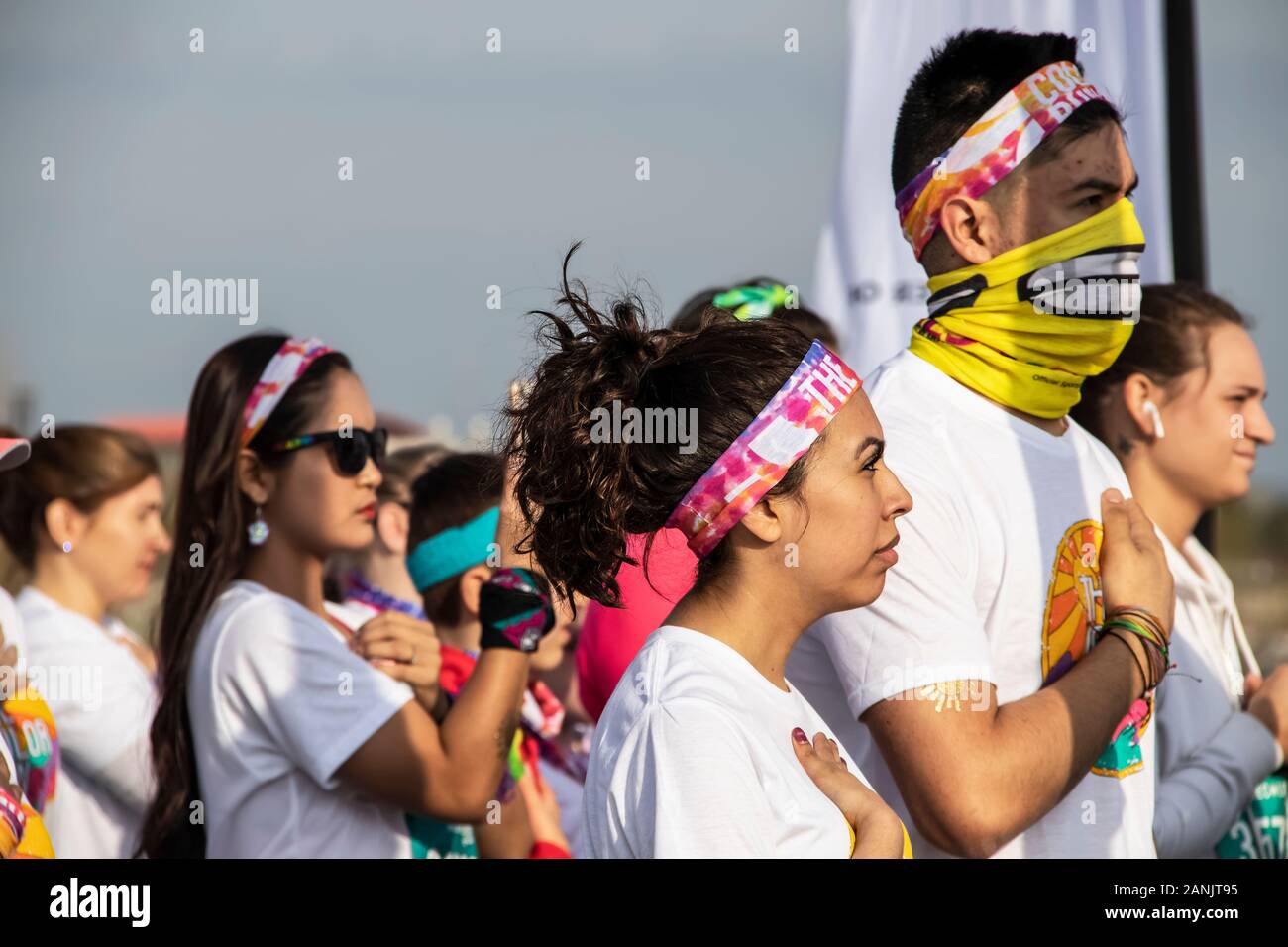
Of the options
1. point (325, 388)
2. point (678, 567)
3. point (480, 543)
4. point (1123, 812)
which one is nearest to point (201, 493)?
point (325, 388)

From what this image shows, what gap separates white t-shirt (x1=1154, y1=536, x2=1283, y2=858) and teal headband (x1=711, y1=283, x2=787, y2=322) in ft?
3.85

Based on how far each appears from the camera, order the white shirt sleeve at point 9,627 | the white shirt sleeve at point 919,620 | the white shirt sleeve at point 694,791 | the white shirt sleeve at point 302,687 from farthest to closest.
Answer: the white shirt sleeve at point 302,687
the white shirt sleeve at point 9,627
the white shirt sleeve at point 919,620
the white shirt sleeve at point 694,791

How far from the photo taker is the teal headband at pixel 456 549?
4055 mm

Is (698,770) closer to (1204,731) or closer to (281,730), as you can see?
(281,730)

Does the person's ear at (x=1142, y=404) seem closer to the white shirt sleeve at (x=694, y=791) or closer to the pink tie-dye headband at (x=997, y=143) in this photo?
the pink tie-dye headband at (x=997, y=143)

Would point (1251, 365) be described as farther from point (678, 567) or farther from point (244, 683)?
point (244, 683)

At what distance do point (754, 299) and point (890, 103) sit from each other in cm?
120

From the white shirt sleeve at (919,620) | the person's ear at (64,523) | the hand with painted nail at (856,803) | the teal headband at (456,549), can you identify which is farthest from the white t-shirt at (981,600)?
the person's ear at (64,523)

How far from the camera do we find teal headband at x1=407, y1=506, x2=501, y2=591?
4.05 meters

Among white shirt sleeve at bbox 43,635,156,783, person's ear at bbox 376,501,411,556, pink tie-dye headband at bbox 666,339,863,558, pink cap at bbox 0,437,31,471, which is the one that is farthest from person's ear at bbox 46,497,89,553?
pink tie-dye headband at bbox 666,339,863,558

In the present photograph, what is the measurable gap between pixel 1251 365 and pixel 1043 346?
1.50 m

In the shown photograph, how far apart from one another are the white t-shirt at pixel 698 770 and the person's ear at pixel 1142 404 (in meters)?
2.03

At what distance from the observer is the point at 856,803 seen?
6.48 feet

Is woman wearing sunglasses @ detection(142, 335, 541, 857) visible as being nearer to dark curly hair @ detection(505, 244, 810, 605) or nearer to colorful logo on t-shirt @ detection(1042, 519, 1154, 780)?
dark curly hair @ detection(505, 244, 810, 605)
